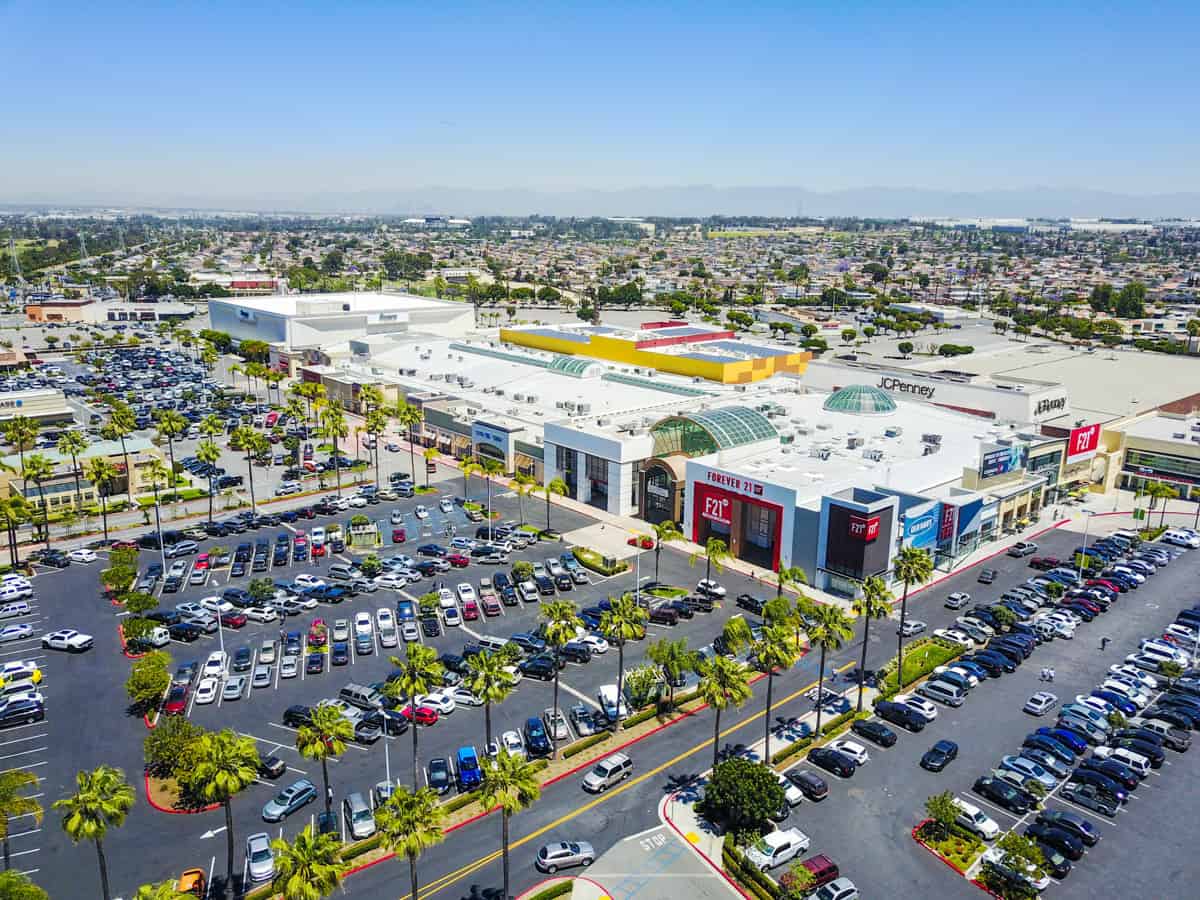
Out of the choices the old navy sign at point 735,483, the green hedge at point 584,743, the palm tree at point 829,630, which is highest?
the old navy sign at point 735,483

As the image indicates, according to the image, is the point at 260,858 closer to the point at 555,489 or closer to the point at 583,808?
the point at 583,808

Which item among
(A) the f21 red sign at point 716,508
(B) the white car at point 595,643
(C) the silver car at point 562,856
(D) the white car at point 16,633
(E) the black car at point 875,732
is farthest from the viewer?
(A) the f21 red sign at point 716,508

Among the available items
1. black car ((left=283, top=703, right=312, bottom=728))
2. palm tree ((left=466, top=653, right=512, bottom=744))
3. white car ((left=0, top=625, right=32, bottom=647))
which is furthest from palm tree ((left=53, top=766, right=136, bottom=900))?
white car ((left=0, top=625, right=32, bottom=647))

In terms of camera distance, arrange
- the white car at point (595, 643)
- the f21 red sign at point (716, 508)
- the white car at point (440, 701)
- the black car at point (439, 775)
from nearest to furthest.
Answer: the black car at point (439, 775), the white car at point (440, 701), the white car at point (595, 643), the f21 red sign at point (716, 508)

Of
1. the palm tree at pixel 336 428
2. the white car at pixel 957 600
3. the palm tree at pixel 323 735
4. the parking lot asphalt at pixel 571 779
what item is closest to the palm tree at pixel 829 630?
the parking lot asphalt at pixel 571 779

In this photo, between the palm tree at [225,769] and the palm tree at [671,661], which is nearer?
the palm tree at [225,769]

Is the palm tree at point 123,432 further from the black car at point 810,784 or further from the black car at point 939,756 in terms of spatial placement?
the black car at point 939,756

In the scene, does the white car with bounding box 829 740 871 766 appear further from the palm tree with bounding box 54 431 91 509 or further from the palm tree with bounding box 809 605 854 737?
the palm tree with bounding box 54 431 91 509
